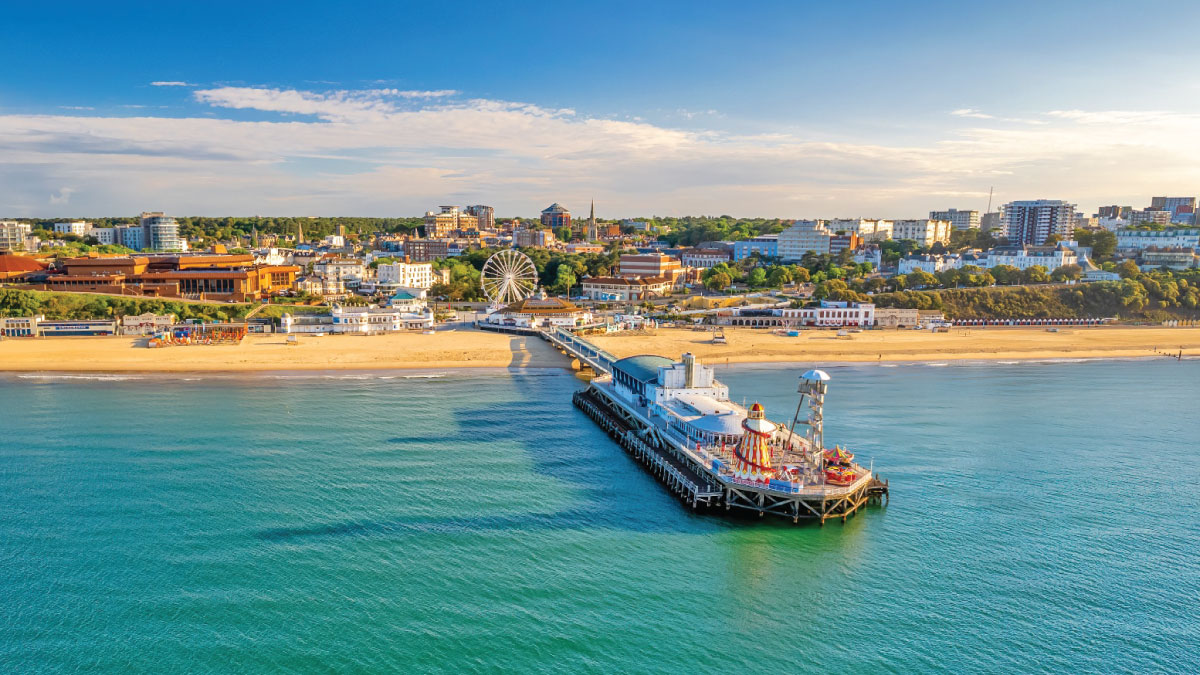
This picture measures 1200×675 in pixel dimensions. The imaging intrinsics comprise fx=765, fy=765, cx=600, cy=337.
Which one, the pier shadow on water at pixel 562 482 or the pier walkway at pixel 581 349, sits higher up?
the pier walkway at pixel 581 349

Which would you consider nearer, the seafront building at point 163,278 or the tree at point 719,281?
the seafront building at point 163,278

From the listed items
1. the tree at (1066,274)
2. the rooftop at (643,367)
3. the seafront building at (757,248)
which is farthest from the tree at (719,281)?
the rooftop at (643,367)

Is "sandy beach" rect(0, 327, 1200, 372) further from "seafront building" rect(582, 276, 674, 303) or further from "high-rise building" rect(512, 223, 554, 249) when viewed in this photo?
"high-rise building" rect(512, 223, 554, 249)

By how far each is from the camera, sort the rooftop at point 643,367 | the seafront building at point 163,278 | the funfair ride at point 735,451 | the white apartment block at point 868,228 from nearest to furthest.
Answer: the funfair ride at point 735,451 → the rooftop at point 643,367 → the seafront building at point 163,278 → the white apartment block at point 868,228

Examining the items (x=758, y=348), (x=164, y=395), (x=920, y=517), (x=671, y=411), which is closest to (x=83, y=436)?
(x=164, y=395)

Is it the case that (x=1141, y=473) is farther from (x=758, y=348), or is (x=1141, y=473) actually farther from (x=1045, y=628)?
(x=758, y=348)

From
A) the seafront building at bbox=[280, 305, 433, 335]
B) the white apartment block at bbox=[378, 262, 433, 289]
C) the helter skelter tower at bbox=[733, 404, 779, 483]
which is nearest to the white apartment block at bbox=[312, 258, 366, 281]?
the white apartment block at bbox=[378, 262, 433, 289]

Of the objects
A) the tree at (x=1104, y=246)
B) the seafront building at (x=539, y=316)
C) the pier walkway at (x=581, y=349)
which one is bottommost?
the pier walkway at (x=581, y=349)

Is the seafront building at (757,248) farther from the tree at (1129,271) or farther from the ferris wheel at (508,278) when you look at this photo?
the ferris wheel at (508,278)
